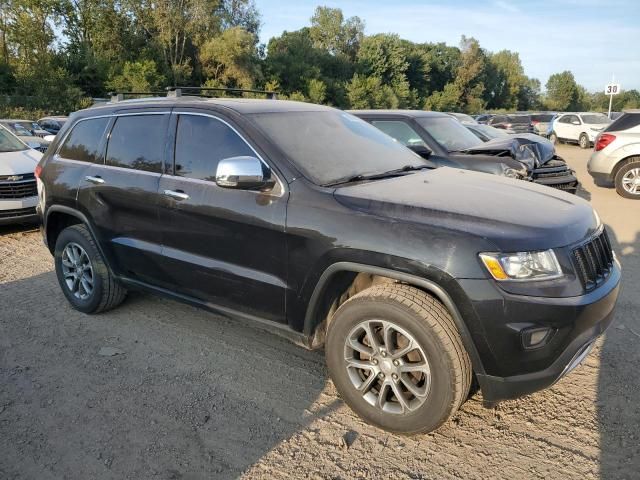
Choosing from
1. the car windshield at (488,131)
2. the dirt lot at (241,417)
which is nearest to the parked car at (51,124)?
the car windshield at (488,131)

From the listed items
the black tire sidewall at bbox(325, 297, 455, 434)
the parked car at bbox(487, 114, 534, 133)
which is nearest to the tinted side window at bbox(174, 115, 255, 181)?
the black tire sidewall at bbox(325, 297, 455, 434)

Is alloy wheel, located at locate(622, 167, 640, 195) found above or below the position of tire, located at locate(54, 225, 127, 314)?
above

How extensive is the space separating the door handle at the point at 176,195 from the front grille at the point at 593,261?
7.92 feet

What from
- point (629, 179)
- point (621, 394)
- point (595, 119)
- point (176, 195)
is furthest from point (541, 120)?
point (176, 195)

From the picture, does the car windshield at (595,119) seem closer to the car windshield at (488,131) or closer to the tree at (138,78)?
the car windshield at (488,131)

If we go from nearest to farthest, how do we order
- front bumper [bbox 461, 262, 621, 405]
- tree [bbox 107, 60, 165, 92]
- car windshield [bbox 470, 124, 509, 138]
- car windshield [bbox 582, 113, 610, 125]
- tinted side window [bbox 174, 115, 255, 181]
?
front bumper [bbox 461, 262, 621, 405] → tinted side window [bbox 174, 115, 255, 181] → car windshield [bbox 470, 124, 509, 138] → car windshield [bbox 582, 113, 610, 125] → tree [bbox 107, 60, 165, 92]

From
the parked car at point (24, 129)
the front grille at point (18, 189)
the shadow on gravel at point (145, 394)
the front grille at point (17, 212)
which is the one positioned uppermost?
the parked car at point (24, 129)

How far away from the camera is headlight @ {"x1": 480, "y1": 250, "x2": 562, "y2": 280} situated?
2416mm

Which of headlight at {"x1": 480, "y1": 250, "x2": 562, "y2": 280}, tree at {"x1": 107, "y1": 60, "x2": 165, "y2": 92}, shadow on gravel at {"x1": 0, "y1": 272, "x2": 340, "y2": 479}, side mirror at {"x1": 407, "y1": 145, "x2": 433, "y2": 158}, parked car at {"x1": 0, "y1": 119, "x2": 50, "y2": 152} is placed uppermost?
tree at {"x1": 107, "y1": 60, "x2": 165, "y2": 92}

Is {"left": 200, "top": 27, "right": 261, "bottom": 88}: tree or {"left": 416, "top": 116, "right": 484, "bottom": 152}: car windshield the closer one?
{"left": 416, "top": 116, "right": 484, "bottom": 152}: car windshield

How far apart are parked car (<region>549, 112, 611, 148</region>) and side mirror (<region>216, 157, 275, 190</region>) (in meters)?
23.4

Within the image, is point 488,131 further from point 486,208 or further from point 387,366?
point 387,366

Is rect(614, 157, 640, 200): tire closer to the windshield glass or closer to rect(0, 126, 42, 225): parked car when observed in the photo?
the windshield glass

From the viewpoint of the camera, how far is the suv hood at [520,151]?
7.11 m
